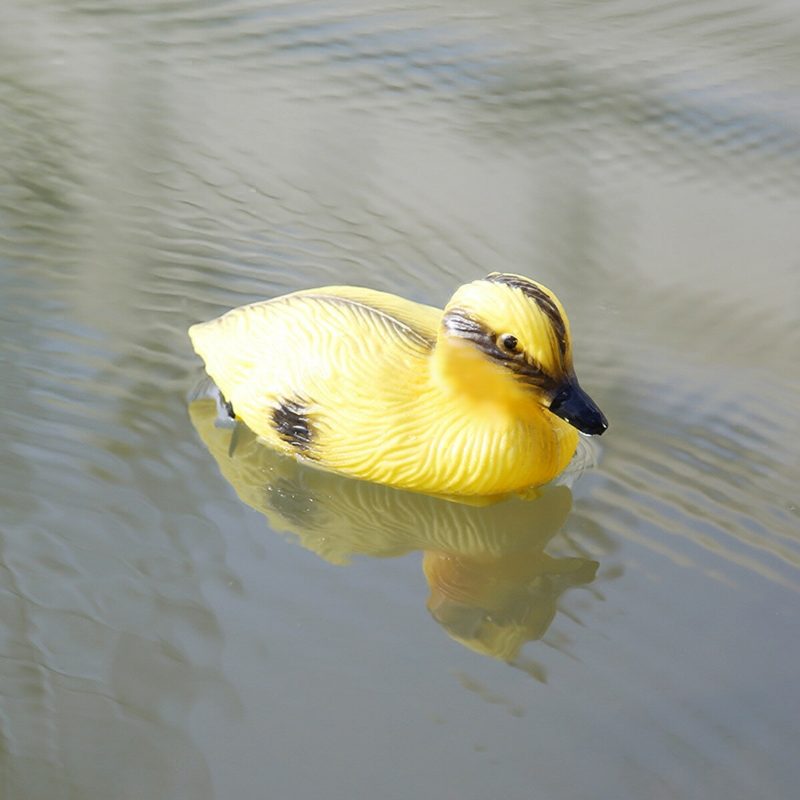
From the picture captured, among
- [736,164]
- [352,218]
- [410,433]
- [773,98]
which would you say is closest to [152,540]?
[410,433]

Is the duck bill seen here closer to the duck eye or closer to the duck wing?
the duck eye

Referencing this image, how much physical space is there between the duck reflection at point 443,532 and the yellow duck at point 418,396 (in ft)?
0.21

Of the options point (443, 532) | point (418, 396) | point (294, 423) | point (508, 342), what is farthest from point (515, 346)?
point (294, 423)

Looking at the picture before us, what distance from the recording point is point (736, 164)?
5.71 m

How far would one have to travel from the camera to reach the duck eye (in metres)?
3.56

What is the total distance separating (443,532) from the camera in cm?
374

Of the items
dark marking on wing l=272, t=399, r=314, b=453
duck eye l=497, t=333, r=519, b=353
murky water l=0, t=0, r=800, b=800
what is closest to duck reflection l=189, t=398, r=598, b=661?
murky water l=0, t=0, r=800, b=800

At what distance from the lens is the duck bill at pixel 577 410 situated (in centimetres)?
361

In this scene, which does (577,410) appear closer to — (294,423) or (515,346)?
(515,346)

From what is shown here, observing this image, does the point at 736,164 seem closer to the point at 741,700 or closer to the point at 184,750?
the point at 741,700

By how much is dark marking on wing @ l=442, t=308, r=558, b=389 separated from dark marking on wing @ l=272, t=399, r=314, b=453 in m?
0.49

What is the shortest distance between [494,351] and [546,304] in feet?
0.61

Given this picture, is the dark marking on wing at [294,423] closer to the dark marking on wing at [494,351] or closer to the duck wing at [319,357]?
the duck wing at [319,357]

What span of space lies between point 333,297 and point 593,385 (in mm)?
973
